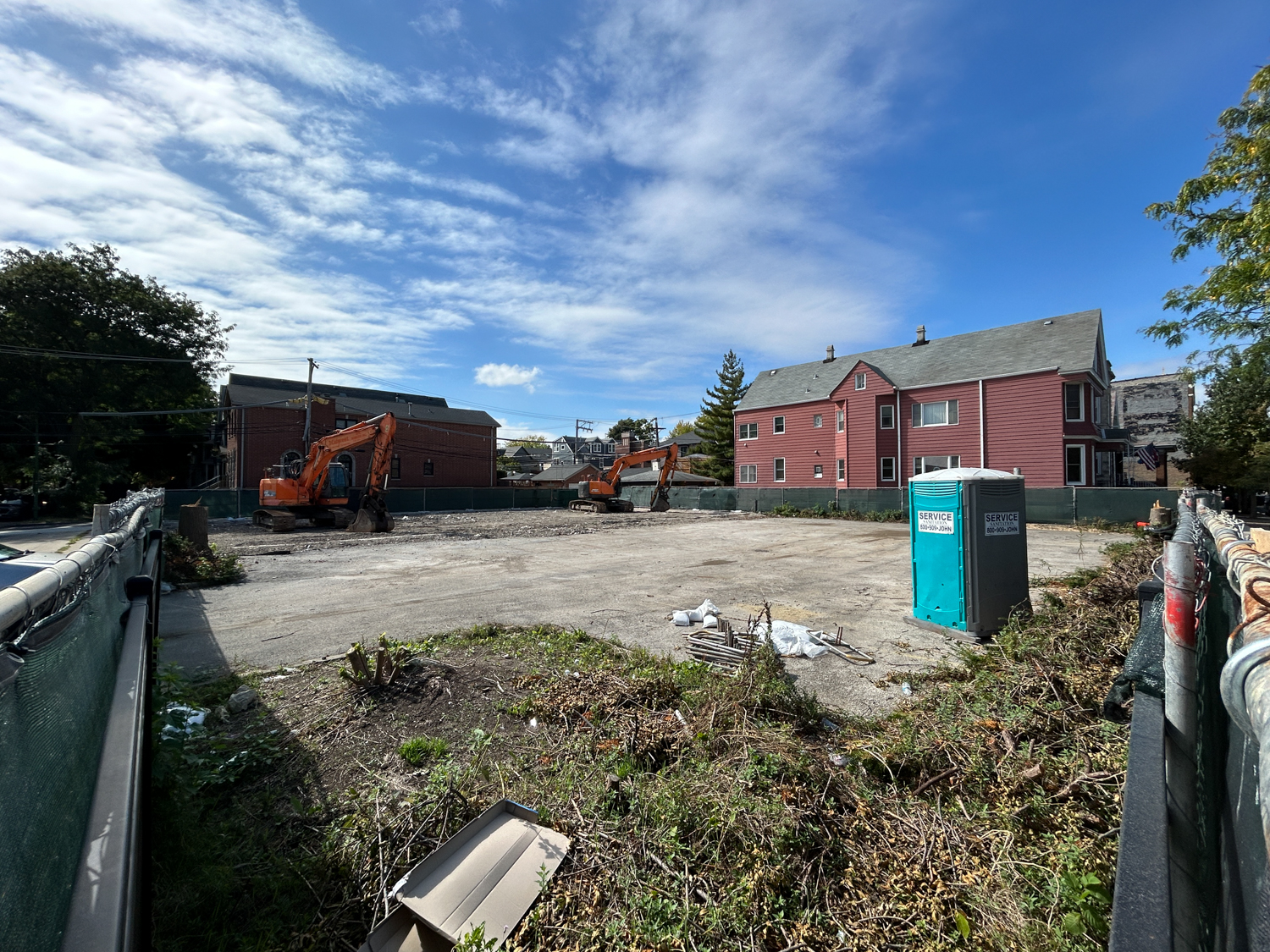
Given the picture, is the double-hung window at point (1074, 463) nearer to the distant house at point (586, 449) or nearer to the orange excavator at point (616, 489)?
the orange excavator at point (616, 489)

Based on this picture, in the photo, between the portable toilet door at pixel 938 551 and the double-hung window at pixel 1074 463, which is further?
the double-hung window at pixel 1074 463

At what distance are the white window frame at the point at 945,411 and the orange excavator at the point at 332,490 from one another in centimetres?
2632

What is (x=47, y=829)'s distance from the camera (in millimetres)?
1404

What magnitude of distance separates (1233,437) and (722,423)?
3623 cm

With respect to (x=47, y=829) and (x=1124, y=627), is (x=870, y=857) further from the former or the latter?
(x=1124, y=627)

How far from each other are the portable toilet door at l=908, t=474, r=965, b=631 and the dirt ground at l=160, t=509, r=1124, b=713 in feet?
1.15

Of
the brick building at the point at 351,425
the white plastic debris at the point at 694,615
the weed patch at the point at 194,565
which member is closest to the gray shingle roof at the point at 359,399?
the brick building at the point at 351,425

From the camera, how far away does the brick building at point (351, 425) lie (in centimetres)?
3859

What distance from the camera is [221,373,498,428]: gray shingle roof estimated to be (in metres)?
42.0

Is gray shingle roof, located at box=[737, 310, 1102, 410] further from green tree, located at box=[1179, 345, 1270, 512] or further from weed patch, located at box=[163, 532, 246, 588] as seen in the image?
weed patch, located at box=[163, 532, 246, 588]

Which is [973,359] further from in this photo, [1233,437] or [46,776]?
[46,776]

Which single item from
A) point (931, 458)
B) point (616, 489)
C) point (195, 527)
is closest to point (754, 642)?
point (195, 527)

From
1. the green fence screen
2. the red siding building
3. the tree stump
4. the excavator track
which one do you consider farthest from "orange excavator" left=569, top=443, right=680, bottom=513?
the green fence screen

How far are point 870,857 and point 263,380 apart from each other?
53.6 meters
